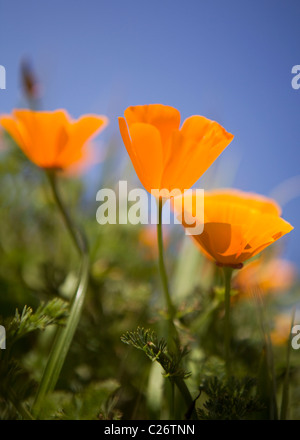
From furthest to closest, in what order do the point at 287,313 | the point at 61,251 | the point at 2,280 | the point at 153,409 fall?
1. the point at 61,251
2. the point at 287,313
3. the point at 2,280
4. the point at 153,409

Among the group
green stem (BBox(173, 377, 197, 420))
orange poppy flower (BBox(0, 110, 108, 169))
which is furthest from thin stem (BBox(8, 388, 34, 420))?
orange poppy flower (BBox(0, 110, 108, 169))

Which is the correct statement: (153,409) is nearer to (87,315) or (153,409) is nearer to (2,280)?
(87,315)

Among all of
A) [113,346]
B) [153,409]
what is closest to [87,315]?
[113,346]

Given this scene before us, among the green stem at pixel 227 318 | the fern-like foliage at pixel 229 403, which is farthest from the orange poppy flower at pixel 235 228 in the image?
the fern-like foliage at pixel 229 403

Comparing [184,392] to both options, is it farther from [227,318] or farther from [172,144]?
[172,144]

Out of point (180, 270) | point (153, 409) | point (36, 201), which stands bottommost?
point (153, 409)

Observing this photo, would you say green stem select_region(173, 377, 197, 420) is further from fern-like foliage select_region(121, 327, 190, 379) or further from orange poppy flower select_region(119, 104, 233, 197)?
orange poppy flower select_region(119, 104, 233, 197)

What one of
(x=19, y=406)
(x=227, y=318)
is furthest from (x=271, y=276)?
(x=19, y=406)

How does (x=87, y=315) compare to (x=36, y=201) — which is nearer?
(x=87, y=315)
